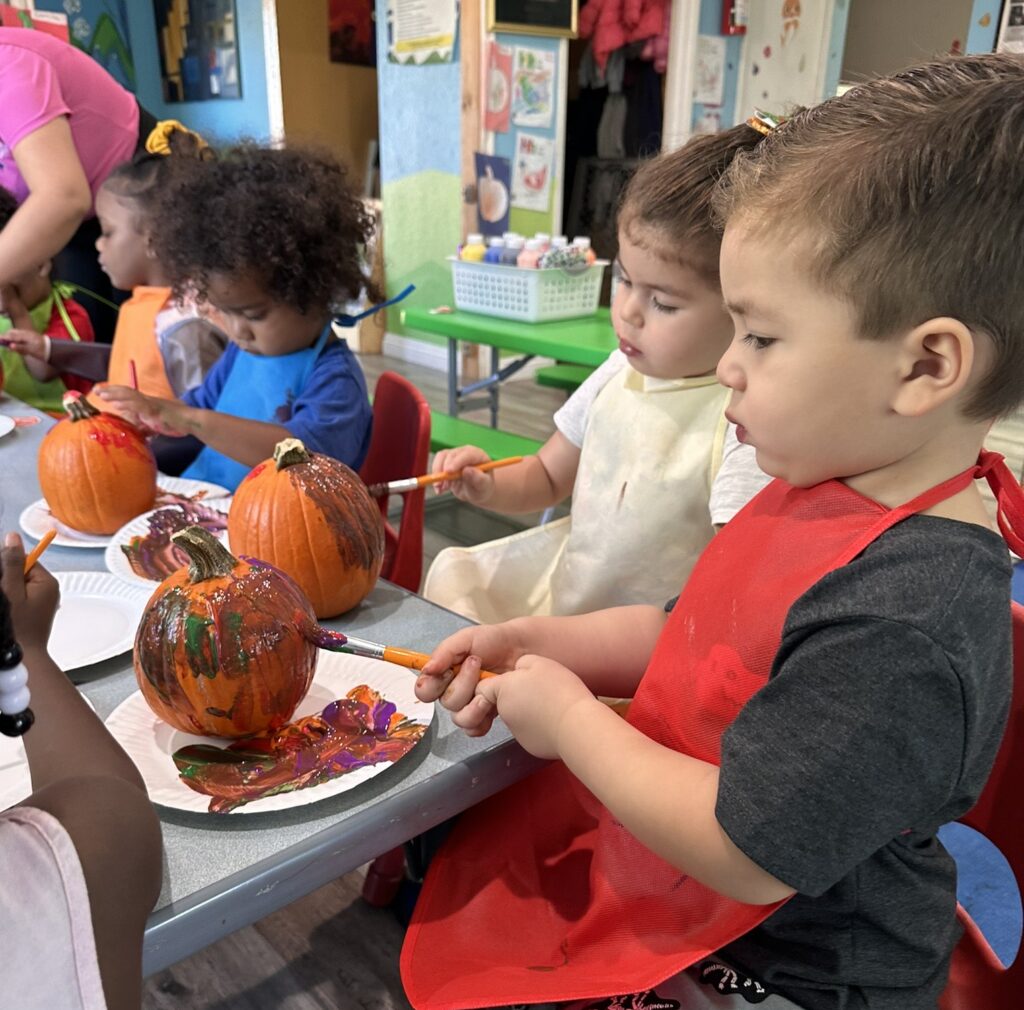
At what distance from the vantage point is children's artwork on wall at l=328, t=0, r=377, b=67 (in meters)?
5.87

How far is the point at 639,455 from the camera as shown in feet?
3.86

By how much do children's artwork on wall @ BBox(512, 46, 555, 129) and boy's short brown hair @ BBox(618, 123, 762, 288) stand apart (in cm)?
402

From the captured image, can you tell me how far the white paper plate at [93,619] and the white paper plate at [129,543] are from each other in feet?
0.04

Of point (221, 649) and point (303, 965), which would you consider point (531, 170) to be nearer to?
point (303, 965)

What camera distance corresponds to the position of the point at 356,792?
68 centimetres

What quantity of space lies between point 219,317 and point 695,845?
144 cm

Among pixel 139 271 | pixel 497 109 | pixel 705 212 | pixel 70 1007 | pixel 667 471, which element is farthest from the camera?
pixel 497 109

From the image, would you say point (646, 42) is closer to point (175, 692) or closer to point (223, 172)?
point (223, 172)

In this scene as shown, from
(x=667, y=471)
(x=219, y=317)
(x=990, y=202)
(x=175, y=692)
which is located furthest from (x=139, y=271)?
(x=990, y=202)

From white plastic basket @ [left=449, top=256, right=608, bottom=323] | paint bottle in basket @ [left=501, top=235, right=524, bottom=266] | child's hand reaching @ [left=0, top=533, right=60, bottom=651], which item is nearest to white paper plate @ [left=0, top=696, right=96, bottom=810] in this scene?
child's hand reaching @ [left=0, top=533, right=60, bottom=651]

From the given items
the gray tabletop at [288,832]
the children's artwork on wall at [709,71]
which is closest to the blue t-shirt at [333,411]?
the gray tabletop at [288,832]

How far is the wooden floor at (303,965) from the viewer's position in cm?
124

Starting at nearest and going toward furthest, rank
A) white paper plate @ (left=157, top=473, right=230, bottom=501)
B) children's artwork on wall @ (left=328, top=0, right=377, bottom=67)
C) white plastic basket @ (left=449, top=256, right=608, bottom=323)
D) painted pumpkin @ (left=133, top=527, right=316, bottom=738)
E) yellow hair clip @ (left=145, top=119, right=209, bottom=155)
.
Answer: painted pumpkin @ (left=133, top=527, right=316, bottom=738) < white paper plate @ (left=157, top=473, right=230, bottom=501) < yellow hair clip @ (left=145, top=119, right=209, bottom=155) < white plastic basket @ (left=449, top=256, right=608, bottom=323) < children's artwork on wall @ (left=328, top=0, right=377, bottom=67)

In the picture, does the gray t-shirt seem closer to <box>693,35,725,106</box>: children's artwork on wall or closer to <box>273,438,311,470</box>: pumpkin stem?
<box>273,438,311,470</box>: pumpkin stem
